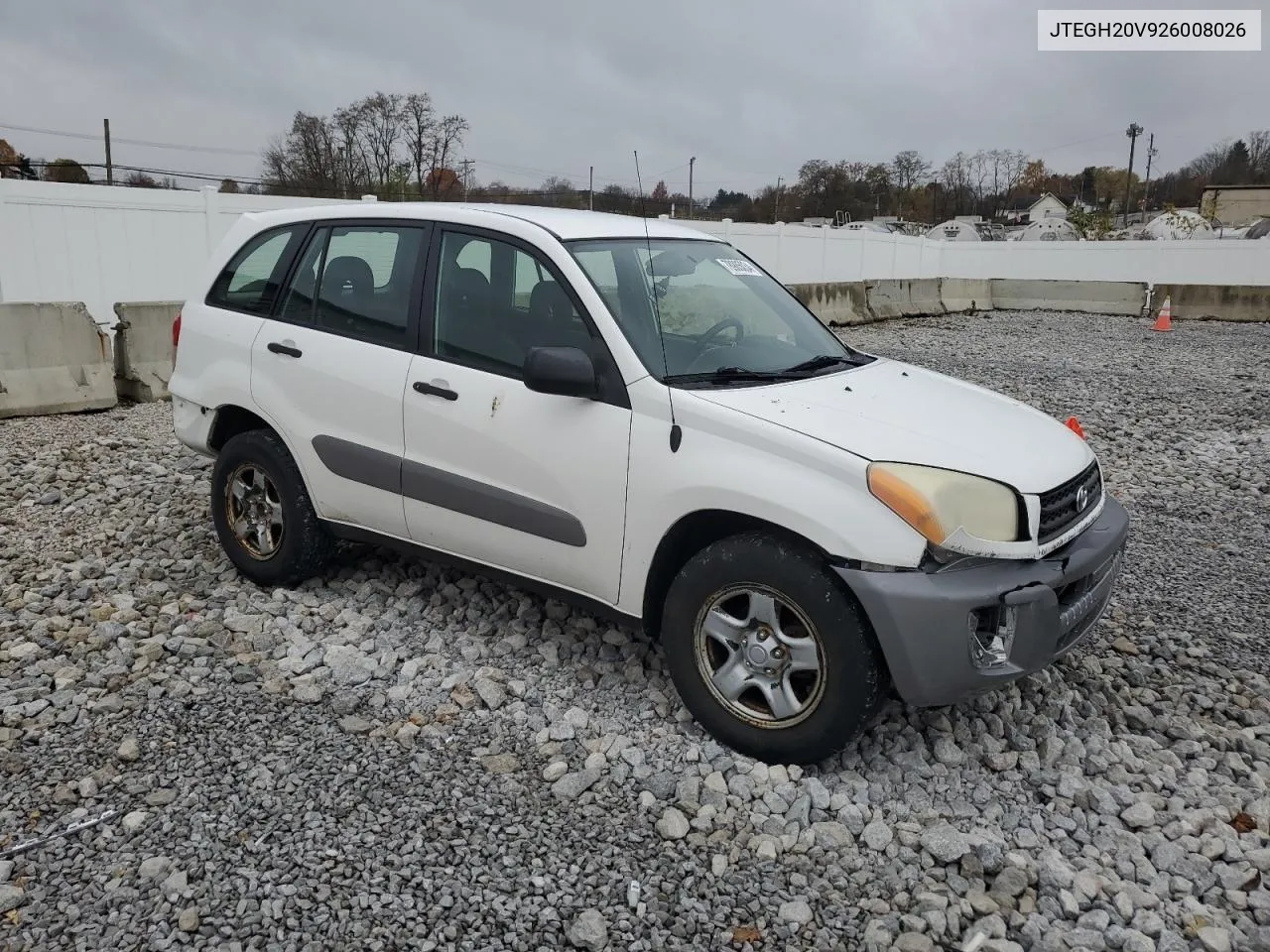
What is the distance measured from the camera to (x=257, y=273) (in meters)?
4.71

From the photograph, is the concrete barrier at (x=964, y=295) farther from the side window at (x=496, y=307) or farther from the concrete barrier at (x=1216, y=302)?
the side window at (x=496, y=307)

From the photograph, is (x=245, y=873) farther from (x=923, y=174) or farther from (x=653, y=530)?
(x=923, y=174)

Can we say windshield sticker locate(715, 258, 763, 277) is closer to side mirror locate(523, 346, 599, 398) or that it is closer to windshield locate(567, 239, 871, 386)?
windshield locate(567, 239, 871, 386)

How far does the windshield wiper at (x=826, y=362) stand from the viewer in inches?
152

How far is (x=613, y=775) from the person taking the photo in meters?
3.32

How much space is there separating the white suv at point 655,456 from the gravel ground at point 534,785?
0.38 meters

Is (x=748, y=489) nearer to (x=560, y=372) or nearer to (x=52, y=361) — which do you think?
(x=560, y=372)

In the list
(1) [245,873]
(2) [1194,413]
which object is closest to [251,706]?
(1) [245,873]

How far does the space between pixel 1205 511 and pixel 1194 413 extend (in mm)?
3885

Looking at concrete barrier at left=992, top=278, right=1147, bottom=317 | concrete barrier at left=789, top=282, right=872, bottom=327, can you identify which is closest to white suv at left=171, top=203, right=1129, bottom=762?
concrete barrier at left=789, top=282, right=872, bottom=327

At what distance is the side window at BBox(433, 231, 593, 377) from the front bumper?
4.84 ft

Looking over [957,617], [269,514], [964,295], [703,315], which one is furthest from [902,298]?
[957,617]

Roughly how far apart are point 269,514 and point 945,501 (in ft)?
10.6

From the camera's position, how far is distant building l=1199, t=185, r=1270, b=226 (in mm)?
73812
